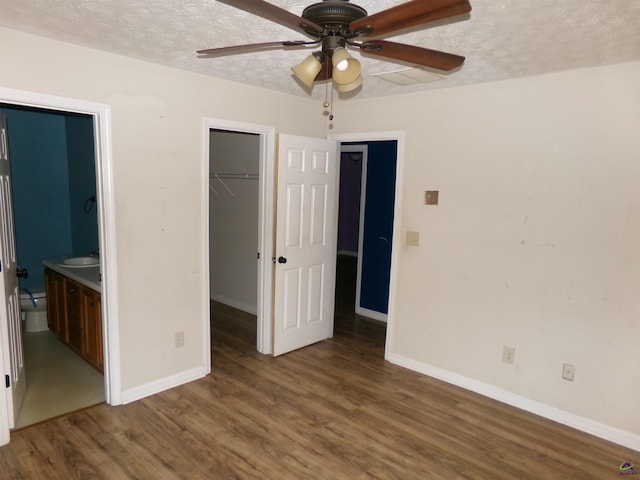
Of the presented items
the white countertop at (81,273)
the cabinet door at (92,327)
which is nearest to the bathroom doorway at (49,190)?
the white countertop at (81,273)

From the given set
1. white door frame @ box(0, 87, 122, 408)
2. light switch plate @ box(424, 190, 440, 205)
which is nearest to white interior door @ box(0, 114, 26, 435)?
white door frame @ box(0, 87, 122, 408)

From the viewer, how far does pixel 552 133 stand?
290cm

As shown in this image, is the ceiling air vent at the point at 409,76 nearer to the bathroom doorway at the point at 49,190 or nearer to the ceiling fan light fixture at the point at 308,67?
the ceiling fan light fixture at the point at 308,67

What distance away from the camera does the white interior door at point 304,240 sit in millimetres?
3742

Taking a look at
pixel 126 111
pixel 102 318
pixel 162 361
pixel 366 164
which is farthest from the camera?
pixel 366 164

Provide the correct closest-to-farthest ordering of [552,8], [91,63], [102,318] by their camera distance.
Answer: [552,8] → [91,63] → [102,318]

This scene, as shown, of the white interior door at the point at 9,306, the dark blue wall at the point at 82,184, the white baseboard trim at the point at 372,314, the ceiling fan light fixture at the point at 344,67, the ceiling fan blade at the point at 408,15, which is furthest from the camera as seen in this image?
the white baseboard trim at the point at 372,314

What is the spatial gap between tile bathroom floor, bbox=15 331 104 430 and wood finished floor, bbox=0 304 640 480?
151mm

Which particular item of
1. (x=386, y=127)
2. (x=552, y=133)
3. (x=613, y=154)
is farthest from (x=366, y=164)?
(x=613, y=154)

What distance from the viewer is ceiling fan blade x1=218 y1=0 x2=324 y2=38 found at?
1323 millimetres

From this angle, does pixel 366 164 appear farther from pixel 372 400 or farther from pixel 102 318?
pixel 102 318

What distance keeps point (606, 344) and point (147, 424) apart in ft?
10.2

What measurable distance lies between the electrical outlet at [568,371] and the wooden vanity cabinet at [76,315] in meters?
3.38

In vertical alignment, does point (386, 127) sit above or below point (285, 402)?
above
